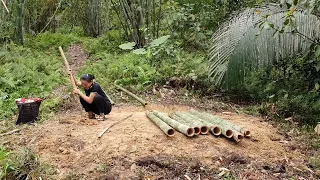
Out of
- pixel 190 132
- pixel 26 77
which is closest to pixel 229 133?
pixel 190 132

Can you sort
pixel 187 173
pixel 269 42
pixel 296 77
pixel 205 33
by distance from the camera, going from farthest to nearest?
pixel 205 33, pixel 296 77, pixel 269 42, pixel 187 173

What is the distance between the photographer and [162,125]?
445 centimetres

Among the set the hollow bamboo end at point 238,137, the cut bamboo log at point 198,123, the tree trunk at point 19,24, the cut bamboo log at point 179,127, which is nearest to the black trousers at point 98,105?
the cut bamboo log at point 179,127

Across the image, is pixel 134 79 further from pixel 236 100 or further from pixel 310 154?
pixel 310 154

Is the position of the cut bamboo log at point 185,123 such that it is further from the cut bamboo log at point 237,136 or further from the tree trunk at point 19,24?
the tree trunk at point 19,24

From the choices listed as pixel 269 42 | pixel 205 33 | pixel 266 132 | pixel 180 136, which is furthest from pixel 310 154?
pixel 205 33

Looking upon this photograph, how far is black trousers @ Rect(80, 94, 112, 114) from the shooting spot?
501 cm

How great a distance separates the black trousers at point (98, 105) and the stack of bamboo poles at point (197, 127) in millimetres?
718

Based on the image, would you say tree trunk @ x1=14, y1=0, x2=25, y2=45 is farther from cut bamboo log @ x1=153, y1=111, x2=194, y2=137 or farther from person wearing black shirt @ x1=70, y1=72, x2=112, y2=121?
cut bamboo log @ x1=153, y1=111, x2=194, y2=137

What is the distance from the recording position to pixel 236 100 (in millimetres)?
6785

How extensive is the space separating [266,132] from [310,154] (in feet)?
2.39

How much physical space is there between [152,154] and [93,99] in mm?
1399

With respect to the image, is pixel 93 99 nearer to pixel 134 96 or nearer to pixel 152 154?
pixel 152 154

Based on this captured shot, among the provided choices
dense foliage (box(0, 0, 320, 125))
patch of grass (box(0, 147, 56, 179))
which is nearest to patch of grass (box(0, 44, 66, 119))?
dense foliage (box(0, 0, 320, 125))
